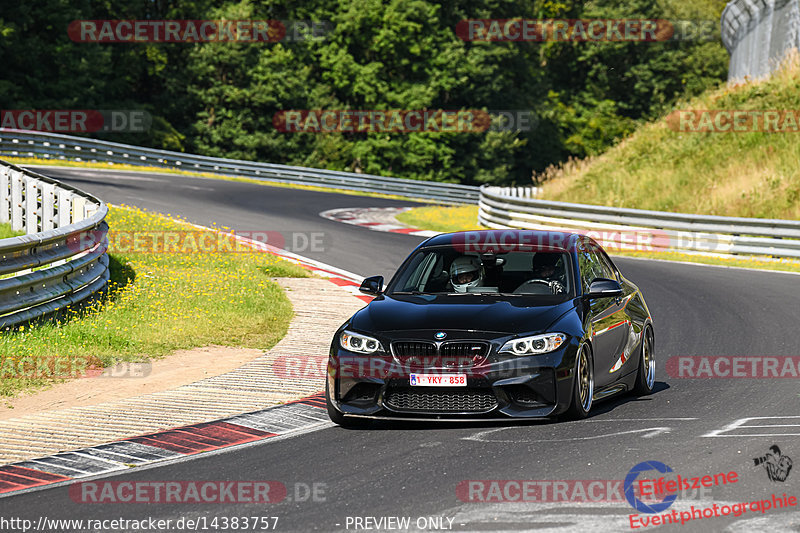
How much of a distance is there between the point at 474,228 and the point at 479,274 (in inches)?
742

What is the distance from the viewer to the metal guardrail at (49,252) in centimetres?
1114

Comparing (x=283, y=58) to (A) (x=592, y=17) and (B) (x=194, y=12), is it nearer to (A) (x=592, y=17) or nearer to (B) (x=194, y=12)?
(B) (x=194, y=12)

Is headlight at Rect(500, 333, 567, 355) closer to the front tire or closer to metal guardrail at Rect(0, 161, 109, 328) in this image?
the front tire

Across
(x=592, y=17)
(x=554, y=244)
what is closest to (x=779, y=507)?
(x=554, y=244)

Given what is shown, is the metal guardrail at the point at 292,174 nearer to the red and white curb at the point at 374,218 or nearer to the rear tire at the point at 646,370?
the red and white curb at the point at 374,218
